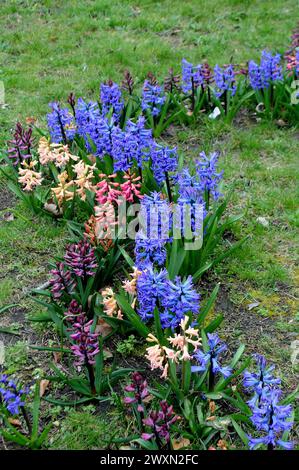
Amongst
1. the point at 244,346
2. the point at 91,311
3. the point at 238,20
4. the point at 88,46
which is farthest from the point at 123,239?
the point at 238,20

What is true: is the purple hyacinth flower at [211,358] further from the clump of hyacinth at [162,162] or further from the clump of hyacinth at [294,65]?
the clump of hyacinth at [294,65]

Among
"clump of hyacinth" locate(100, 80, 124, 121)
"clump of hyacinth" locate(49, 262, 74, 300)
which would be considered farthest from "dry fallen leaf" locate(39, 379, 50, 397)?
"clump of hyacinth" locate(100, 80, 124, 121)

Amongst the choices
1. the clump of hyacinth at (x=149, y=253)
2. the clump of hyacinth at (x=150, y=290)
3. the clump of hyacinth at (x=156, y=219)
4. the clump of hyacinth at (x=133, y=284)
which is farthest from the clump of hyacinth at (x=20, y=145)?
the clump of hyacinth at (x=150, y=290)

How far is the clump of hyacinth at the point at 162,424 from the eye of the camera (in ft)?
9.73

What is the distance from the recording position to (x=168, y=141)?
18.8 feet

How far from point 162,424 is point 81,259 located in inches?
42.3

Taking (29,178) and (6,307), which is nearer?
(6,307)

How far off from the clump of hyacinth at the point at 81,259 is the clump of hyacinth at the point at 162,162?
2.97ft

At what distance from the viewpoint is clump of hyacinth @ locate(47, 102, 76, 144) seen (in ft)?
15.9

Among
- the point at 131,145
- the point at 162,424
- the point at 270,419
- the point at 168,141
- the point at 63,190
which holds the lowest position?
the point at 162,424

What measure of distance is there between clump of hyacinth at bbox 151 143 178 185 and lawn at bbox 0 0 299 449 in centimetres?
69

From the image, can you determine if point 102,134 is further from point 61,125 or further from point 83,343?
point 83,343

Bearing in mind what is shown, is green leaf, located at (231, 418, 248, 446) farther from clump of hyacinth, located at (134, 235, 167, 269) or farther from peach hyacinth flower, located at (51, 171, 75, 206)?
peach hyacinth flower, located at (51, 171, 75, 206)

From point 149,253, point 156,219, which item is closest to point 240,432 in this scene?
point 149,253
